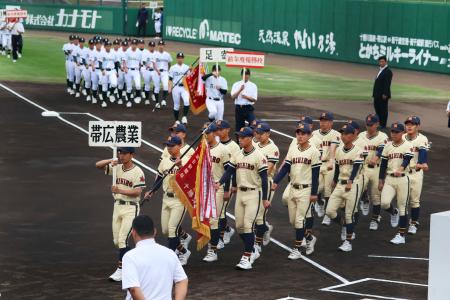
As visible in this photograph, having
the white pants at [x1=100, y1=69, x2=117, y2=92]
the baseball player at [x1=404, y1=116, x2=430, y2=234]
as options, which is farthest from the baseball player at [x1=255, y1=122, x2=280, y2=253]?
the white pants at [x1=100, y1=69, x2=117, y2=92]

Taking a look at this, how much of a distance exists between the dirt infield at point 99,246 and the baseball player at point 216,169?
0.26 meters

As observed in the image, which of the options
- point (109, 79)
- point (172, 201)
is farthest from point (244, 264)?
point (109, 79)

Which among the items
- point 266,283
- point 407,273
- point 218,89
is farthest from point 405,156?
point 218,89

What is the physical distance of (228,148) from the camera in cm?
1789

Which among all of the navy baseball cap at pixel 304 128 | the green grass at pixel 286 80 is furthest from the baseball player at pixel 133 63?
the navy baseball cap at pixel 304 128

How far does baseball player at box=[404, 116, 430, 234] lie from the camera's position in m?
19.4

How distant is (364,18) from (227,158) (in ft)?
109

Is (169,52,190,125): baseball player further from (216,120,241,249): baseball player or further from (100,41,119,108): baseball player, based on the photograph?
(216,120,241,249): baseball player

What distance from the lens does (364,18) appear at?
50.0 meters

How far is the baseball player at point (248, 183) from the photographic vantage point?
1716cm

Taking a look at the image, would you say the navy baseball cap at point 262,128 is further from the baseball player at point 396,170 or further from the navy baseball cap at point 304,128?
the baseball player at point 396,170

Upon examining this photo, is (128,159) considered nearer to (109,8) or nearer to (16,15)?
(16,15)

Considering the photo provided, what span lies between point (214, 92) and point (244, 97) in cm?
161

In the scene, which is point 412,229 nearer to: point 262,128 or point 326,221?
point 326,221
